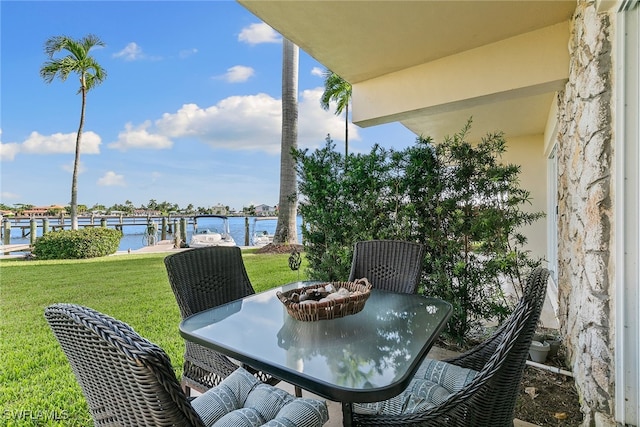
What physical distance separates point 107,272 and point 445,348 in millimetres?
6401

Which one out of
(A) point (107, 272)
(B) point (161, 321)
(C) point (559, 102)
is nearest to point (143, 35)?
(A) point (107, 272)

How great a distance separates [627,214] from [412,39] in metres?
2.14

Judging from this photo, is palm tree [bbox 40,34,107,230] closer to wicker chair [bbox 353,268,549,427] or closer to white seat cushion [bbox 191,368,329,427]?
white seat cushion [bbox 191,368,329,427]

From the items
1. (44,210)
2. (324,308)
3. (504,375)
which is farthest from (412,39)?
(44,210)

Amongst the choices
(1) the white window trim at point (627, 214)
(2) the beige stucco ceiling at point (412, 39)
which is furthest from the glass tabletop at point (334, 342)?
(2) the beige stucco ceiling at point (412, 39)

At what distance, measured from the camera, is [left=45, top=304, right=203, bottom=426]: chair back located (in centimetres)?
72

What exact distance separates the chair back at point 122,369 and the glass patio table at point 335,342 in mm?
439

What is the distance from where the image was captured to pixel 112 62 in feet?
36.3

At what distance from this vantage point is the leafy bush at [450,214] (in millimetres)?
2873

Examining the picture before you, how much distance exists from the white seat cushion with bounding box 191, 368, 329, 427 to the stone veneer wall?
1.54 metres

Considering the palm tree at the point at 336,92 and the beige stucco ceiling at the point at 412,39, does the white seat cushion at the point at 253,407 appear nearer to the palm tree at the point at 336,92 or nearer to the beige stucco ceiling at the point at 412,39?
the beige stucco ceiling at the point at 412,39

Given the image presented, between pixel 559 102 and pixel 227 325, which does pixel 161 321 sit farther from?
pixel 559 102

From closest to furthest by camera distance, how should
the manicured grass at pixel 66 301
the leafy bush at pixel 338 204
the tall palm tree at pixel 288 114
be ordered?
the manicured grass at pixel 66 301 → the leafy bush at pixel 338 204 → the tall palm tree at pixel 288 114

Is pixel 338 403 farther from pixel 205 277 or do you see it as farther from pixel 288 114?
pixel 288 114
